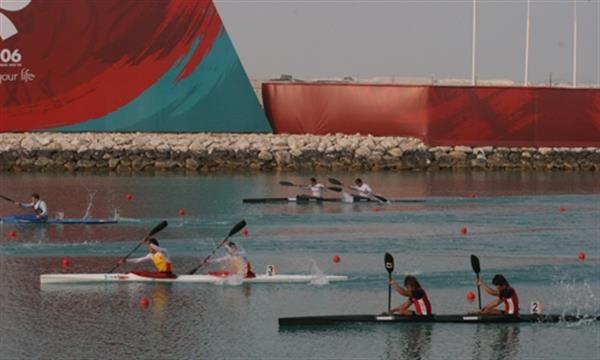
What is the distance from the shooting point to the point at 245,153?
77.4 metres

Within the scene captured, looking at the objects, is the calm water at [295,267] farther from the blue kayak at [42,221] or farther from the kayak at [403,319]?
the blue kayak at [42,221]

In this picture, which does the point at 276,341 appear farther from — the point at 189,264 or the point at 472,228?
the point at 472,228

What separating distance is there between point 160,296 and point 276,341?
5789mm

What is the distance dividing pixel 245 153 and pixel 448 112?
1333 centimetres

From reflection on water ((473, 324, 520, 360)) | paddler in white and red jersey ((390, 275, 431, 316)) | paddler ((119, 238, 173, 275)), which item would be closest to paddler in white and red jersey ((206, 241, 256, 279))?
paddler ((119, 238, 173, 275))

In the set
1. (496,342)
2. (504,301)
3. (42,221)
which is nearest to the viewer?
(496,342)

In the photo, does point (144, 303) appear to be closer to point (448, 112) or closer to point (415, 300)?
point (415, 300)

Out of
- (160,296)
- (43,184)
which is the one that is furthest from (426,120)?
(160,296)

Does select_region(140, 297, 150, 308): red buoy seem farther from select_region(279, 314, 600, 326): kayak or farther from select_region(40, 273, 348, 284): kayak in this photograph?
select_region(279, 314, 600, 326): kayak

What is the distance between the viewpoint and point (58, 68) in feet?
255

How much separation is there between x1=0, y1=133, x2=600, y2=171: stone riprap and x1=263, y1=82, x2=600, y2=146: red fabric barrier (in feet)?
3.24

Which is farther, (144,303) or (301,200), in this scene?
(301,200)

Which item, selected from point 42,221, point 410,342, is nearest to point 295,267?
point 410,342

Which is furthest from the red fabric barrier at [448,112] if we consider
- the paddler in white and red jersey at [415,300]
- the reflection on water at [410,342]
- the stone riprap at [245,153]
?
the reflection on water at [410,342]
